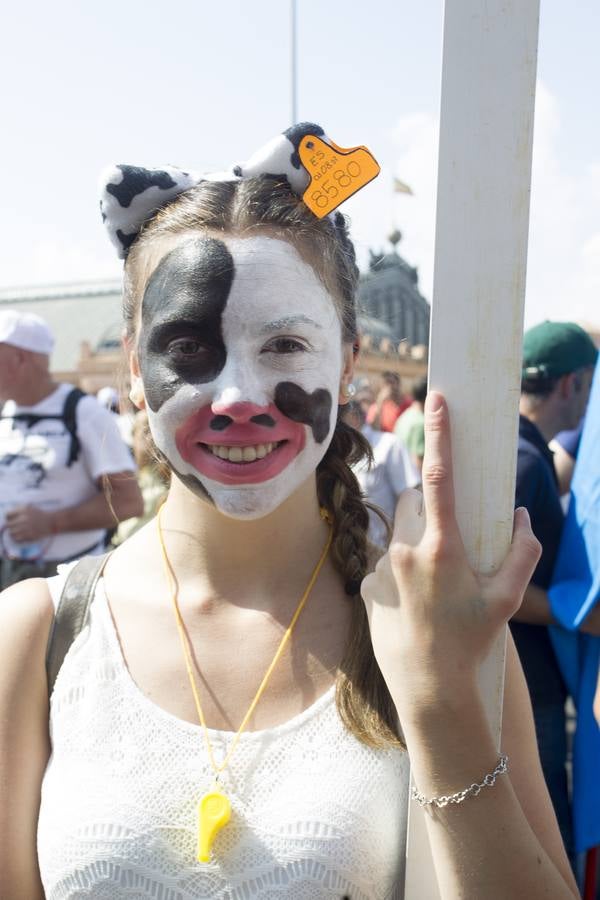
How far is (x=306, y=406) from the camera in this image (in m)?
1.59

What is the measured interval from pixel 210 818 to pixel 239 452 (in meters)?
0.58

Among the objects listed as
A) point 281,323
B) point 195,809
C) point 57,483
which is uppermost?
point 281,323

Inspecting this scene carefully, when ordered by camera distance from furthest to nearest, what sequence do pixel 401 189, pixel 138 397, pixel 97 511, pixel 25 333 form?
pixel 401 189
pixel 25 333
pixel 97 511
pixel 138 397

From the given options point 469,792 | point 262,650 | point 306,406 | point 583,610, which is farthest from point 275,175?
point 583,610

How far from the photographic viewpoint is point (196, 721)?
1503 mm

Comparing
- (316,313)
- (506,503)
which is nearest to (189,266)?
(316,313)

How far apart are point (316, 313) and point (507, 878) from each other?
933 millimetres

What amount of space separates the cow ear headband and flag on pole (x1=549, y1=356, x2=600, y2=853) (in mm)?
1406

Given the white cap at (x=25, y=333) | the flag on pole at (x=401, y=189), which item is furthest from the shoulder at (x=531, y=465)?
the flag on pole at (x=401, y=189)

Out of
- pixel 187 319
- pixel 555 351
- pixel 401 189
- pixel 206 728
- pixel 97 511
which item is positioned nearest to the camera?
pixel 206 728

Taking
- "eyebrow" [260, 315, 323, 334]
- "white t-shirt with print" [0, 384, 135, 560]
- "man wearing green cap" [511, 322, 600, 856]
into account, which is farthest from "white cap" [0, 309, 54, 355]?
"eyebrow" [260, 315, 323, 334]

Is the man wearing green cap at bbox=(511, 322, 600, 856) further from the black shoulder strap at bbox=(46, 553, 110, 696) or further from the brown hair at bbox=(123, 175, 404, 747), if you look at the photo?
the black shoulder strap at bbox=(46, 553, 110, 696)

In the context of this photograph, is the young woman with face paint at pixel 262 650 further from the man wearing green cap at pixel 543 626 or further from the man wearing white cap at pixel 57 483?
the man wearing white cap at pixel 57 483

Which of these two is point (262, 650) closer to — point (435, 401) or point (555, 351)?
point (435, 401)
